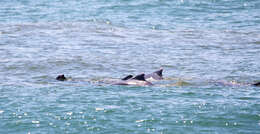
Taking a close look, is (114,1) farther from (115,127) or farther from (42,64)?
(115,127)

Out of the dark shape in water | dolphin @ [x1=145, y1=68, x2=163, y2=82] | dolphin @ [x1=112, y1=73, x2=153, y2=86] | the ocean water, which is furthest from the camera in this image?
dolphin @ [x1=145, y1=68, x2=163, y2=82]

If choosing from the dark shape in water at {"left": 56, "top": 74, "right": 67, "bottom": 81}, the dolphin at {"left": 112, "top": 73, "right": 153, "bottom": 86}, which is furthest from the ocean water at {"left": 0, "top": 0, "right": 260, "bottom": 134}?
the dolphin at {"left": 112, "top": 73, "right": 153, "bottom": 86}

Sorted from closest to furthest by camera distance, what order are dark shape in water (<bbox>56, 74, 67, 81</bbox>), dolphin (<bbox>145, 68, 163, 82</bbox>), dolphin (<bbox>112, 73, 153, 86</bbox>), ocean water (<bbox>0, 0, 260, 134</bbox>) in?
ocean water (<bbox>0, 0, 260, 134</bbox>) < dolphin (<bbox>112, 73, 153, 86</bbox>) < dark shape in water (<bbox>56, 74, 67, 81</bbox>) < dolphin (<bbox>145, 68, 163, 82</bbox>)

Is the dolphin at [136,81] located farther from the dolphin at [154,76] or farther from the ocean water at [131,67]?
the dolphin at [154,76]

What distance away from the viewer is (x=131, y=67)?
1684cm

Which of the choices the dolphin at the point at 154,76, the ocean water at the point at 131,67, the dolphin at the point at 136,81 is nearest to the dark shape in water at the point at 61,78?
the ocean water at the point at 131,67

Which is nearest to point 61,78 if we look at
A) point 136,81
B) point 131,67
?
point 136,81

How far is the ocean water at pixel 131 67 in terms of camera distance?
10.6 metres

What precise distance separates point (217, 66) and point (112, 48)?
4.99 m

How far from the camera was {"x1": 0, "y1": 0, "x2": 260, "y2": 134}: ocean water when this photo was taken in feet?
34.9

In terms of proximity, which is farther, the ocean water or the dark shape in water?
the dark shape in water

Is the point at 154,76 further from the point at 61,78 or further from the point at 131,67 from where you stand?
the point at 61,78

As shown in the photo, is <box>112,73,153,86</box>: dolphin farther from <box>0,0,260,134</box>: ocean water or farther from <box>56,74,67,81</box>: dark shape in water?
<box>56,74,67,81</box>: dark shape in water

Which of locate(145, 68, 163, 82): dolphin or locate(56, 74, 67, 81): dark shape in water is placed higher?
locate(56, 74, 67, 81): dark shape in water
